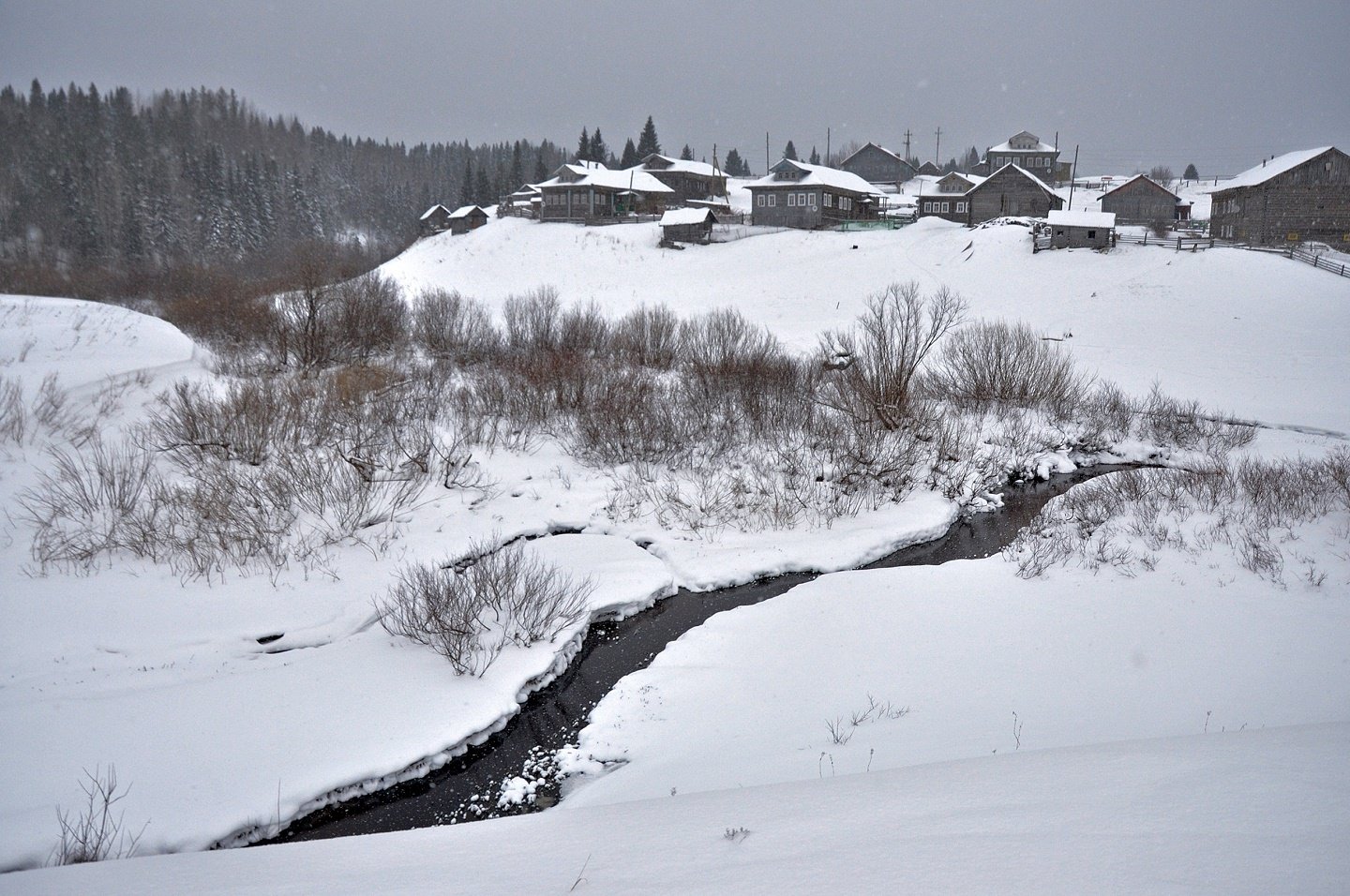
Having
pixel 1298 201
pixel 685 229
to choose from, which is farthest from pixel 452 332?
pixel 1298 201

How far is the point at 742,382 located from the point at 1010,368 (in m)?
9.30

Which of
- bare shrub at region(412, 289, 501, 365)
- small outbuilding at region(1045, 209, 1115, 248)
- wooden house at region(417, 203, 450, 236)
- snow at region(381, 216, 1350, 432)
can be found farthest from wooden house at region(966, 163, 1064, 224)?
wooden house at region(417, 203, 450, 236)

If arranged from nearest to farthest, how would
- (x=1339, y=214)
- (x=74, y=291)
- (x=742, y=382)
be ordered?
(x=742, y=382) < (x=74, y=291) < (x=1339, y=214)

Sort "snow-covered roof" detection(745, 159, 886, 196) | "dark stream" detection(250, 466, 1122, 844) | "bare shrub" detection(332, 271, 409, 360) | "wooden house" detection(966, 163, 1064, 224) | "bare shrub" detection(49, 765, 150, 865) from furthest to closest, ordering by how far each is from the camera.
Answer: "snow-covered roof" detection(745, 159, 886, 196) → "wooden house" detection(966, 163, 1064, 224) → "bare shrub" detection(332, 271, 409, 360) → "dark stream" detection(250, 466, 1122, 844) → "bare shrub" detection(49, 765, 150, 865)

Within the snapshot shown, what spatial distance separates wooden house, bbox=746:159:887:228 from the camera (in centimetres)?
5356

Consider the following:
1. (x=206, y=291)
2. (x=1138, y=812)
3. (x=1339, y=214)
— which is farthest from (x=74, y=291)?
(x=1339, y=214)

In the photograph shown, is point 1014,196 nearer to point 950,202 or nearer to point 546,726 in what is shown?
point 950,202

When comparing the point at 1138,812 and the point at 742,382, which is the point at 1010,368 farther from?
the point at 1138,812

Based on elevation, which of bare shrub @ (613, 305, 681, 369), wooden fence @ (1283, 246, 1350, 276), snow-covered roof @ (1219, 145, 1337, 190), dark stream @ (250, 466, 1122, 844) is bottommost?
dark stream @ (250, 466, 1122, 844)

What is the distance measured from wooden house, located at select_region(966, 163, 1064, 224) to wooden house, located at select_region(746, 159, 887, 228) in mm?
9923

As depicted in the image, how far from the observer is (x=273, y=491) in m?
13.6

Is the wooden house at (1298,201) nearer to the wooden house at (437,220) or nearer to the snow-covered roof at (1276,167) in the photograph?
the snow-covered roof at (1276,167)

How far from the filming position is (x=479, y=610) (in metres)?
10.1

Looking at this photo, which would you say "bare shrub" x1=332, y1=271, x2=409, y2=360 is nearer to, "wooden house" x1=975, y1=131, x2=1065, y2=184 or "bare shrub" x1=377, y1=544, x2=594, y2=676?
"bare shrub" x1=377, y1=544, x2=594, y2=676
